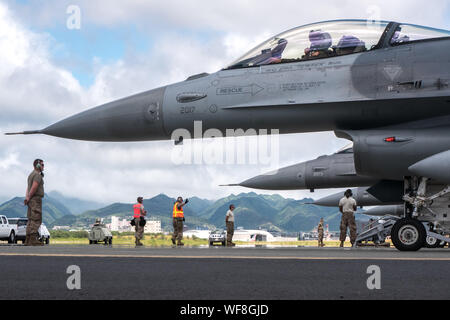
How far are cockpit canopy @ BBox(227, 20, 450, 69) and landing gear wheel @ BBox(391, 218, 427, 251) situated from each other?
3.24m

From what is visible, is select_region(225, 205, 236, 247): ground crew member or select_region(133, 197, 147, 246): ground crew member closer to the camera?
select_region(133, 197, 147, 246): ground crew member

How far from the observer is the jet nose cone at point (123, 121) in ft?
39.3

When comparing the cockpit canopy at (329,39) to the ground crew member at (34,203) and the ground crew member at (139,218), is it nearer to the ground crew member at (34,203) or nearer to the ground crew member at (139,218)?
the ground crew member at (34,203)

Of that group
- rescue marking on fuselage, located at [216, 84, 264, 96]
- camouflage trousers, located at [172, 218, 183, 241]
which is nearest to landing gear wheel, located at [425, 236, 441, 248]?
camouflage trousers, located at [172, 218, 183, 241]

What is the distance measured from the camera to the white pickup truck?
30.9m

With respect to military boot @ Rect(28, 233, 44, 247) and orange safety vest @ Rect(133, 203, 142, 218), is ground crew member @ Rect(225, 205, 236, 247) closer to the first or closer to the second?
orange safety vest @ Rect(133, 203, 142, 218)

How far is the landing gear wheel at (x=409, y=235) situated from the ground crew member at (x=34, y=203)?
6888 mm

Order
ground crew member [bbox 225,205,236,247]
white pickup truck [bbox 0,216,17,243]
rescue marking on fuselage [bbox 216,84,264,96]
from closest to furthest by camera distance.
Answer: rescue marking on fuselage [bbox 216,84,264,96] < ground crew member [bbox 225,205,236,247] < white pickup truck [bbox 0,216,17,243]

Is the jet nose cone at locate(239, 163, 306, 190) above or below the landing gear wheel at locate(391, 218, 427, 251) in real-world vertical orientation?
above

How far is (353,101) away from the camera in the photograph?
10883 mm

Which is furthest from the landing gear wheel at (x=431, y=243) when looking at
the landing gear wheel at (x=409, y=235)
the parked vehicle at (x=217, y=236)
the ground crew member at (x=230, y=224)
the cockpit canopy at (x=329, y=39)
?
the parked vehicle at (x=217, y=236)

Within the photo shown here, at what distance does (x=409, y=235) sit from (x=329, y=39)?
384cm

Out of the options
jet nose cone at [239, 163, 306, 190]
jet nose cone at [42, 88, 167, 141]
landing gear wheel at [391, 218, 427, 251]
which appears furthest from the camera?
jet nose cone at [239, 163, 306, 190]
